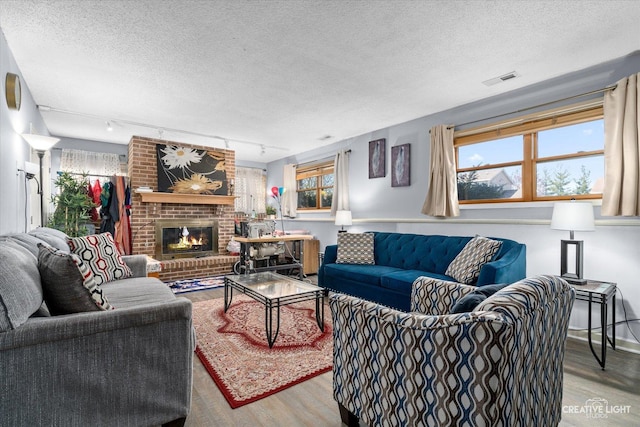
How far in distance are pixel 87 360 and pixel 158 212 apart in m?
4.25

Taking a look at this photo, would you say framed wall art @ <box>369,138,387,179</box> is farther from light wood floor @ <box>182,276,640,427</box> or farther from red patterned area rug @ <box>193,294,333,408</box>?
light wood floor @ <box>182,276,640,427</box>

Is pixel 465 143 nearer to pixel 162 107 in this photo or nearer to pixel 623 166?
pixel 623 166

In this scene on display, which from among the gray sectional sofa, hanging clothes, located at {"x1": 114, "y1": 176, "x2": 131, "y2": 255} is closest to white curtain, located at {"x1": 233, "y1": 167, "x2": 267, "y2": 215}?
hanging clothes, located at {"x1": 114, "y1": 176, "x2": 131, "y2": 255}

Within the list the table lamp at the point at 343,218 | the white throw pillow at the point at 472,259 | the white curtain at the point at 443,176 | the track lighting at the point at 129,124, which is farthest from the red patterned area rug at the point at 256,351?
the track lighting at the point at 129,124

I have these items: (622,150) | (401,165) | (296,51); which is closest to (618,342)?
(622,150)

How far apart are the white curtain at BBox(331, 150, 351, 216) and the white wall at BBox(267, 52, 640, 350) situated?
12 cm

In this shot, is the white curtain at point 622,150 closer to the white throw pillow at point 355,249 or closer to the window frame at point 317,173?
the white throw pillow at point 355,249

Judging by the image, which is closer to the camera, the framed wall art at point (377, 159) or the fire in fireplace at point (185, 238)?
the framed wall art at point (377, 159)

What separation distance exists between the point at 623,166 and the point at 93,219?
6673mm

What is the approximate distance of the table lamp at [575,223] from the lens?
2346 mm

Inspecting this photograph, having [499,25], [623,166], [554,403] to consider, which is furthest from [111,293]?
[623,166]

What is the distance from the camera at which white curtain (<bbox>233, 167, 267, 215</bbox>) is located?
6895mm

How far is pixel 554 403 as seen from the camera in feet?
4.48

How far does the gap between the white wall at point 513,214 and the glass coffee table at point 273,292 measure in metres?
2.00
